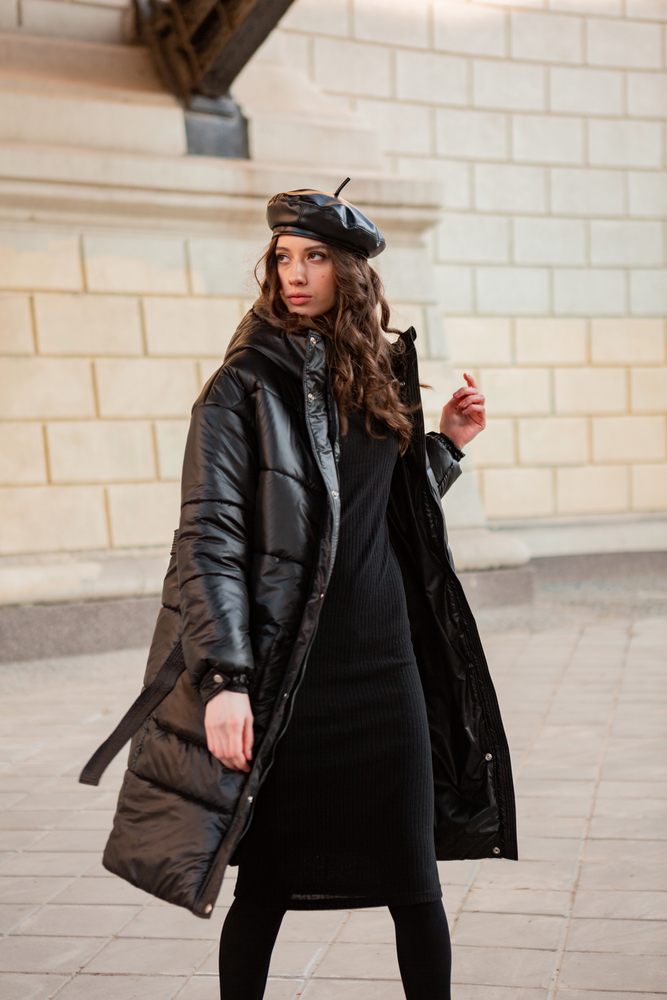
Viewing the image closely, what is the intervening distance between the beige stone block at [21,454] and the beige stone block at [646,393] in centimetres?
571

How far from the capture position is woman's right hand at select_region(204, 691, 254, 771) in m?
1.74

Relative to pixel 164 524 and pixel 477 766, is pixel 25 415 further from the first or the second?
pixel 477 766

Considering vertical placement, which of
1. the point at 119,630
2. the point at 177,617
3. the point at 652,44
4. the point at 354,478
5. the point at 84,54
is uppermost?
the point at 652,44

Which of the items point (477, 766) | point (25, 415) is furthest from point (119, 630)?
point (477, 766)

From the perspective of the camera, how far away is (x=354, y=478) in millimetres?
1984

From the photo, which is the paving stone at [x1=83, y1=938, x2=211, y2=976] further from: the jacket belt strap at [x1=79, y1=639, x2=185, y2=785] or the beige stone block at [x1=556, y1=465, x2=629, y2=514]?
the beige stone block at [x1=556, y1=465, x2=629, y2=514]

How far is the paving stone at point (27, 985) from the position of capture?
248 cm

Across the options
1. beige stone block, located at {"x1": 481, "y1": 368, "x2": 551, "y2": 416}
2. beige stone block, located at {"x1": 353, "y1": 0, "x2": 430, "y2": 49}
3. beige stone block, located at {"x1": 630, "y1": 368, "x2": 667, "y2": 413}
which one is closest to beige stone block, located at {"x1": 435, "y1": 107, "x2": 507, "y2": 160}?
beige stone block, located at {"x1": 353, "y1": 0, "x2": 430, "y2": 49}

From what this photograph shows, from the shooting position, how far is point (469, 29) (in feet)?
30.6

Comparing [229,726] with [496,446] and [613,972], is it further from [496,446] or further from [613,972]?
[496,446]

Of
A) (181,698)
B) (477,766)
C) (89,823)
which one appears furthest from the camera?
(89,823)

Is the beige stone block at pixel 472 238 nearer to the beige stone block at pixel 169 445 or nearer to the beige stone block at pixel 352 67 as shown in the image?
the beige stone block at pixel 352 67

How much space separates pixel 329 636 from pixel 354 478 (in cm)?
30

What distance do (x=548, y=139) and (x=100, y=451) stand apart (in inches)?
213
